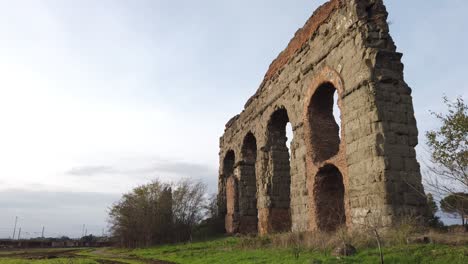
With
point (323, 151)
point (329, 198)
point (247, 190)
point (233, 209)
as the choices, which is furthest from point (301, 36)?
point (233, 209)

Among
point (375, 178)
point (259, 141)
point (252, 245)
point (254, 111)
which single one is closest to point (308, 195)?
point (252, 245)

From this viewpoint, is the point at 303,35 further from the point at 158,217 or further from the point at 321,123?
the point at 158,217

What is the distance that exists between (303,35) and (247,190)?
874 cm

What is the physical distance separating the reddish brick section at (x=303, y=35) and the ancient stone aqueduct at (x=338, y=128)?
0.04 meters

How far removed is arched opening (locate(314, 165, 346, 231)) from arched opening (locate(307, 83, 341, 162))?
52cm

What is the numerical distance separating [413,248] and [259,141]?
34.5 feet

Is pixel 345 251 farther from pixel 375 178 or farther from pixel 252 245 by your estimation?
pixel 252 245

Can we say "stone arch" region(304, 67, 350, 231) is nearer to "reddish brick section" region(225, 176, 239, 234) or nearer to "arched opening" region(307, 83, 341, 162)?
"arched opening" region(307, 83, 341, 162)

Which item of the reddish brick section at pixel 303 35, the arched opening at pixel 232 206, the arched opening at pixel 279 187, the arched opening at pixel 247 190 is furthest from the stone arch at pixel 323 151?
the arched opening at pixel 232 206

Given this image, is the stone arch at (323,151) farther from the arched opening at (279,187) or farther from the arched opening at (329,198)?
the arched opening at (279,187)

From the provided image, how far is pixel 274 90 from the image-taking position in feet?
50.7

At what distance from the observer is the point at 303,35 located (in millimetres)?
13156

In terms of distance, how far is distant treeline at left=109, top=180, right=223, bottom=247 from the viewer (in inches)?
770

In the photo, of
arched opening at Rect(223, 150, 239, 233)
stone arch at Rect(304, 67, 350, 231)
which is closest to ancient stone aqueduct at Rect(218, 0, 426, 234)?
stone arch at Rect(304, 67, 350, 231)
